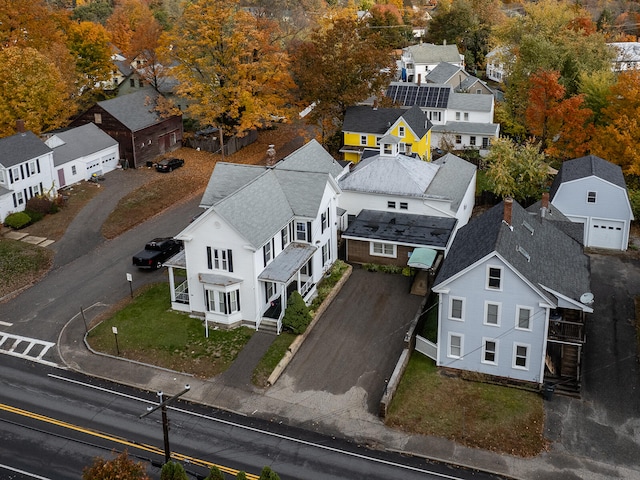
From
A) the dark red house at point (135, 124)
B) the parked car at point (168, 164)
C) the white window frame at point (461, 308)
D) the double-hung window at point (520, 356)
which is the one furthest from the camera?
the dark red house at point (135, 124)

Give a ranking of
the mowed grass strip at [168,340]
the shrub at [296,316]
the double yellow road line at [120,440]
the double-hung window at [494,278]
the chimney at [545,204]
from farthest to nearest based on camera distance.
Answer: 1. the chimney at [545,204]
2. the shrub at [296,316]
3. the mowed grass strip at [168,340]
4. the double-hung window at [494,278]
5. the double yellow road line at [120,440]

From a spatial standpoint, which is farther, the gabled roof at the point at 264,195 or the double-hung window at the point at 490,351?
the gabled roof at the point at 264,195

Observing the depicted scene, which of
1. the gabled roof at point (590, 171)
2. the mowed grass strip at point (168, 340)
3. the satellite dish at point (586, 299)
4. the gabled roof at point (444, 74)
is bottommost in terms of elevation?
the mowed grass strip at point (168, 340)

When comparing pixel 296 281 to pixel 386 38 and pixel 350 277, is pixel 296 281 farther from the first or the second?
pixel 386 38

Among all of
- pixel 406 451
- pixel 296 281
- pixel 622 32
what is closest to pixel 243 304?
pixel 296 281

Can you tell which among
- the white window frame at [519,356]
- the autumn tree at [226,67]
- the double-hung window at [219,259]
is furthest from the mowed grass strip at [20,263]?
the white window frame at [519,356]

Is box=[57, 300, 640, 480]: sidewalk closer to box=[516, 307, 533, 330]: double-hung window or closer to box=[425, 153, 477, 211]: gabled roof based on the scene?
box=[516, 307, 533, 330]: double-hung window

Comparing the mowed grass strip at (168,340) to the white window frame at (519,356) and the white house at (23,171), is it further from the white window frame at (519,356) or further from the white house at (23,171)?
the white house at (23,171)

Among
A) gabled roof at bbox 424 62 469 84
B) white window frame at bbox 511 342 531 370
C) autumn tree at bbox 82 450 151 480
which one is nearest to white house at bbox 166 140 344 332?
white window frame at bbox 511 342 531 370
